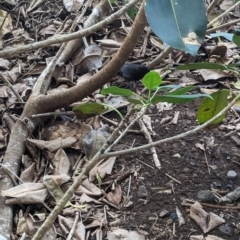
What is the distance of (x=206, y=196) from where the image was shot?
1.29 m

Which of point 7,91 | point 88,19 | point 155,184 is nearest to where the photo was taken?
point 155,184

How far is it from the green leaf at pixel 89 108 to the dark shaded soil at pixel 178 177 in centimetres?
19

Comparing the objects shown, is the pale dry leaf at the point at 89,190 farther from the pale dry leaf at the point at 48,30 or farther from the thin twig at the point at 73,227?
the pale dry leaf at the point at 48,30

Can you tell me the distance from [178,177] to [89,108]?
1.17ft

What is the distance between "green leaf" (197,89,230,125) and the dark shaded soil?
0.21 meters

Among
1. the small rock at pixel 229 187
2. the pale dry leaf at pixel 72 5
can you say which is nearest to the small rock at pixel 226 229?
the small rock at pixel 229 187

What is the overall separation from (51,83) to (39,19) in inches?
23.5

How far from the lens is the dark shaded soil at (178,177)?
4.04 ft

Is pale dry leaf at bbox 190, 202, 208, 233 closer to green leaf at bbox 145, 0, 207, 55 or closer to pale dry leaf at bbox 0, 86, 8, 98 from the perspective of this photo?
green leaf at bbox 145, 0, 207, 55

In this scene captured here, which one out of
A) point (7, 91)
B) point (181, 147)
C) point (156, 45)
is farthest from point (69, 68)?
point (181, 147)

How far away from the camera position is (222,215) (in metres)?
1.25

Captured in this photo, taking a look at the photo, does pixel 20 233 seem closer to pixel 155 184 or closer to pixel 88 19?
pixel 155 184

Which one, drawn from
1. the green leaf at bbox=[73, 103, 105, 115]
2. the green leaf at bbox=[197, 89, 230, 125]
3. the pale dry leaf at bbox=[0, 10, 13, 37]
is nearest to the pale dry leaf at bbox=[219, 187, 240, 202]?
the green leaf at bbox=[197, 89, 230, 125]

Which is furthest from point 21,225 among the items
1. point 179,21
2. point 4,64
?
point 4,64
